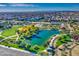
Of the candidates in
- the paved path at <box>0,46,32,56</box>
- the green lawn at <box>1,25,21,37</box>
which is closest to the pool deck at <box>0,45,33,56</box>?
the paved path at <box>0,46,32,56</box>

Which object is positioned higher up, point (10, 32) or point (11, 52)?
point (10, 32)

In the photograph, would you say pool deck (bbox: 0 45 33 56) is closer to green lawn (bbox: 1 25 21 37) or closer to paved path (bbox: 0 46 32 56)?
paved path (bbox: 0 46 32 56)

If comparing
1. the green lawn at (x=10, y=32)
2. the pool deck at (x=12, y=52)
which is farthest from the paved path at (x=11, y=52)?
the green lawn at (x=10, y=32)

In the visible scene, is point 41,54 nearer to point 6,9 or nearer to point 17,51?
point 17,51

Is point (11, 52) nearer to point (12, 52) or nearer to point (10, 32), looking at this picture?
point (12, 52)

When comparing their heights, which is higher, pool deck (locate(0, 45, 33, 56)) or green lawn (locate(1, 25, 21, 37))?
green lawn (locate(1, 25, 21, 37))

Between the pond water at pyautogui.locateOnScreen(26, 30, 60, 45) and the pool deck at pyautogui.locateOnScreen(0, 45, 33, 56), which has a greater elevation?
the pond water at pyautogui.locateOnScreen(26, 30, 60, 45)

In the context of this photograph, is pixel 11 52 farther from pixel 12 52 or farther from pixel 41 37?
pixel 41 37

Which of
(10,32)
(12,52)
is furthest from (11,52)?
(10,32)

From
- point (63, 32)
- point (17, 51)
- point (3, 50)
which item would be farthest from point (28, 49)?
point (63, 32)
